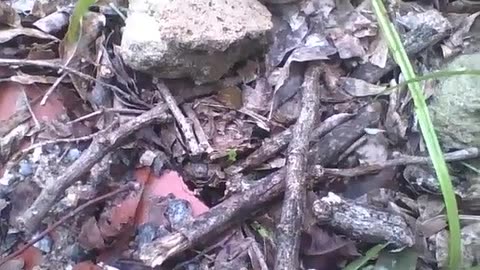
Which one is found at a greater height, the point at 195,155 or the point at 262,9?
the point at 262,9

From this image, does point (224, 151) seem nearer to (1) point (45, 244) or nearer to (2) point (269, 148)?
(2) point (269, 148)

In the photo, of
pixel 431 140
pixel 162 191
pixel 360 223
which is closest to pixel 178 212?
pixel 162 191

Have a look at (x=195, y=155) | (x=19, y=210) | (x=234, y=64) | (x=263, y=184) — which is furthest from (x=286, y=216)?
(x=19, y=210)

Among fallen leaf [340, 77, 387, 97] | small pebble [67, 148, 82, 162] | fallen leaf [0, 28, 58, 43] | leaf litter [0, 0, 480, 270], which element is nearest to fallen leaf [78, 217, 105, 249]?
leaf litter [0, 0, 480, 270]

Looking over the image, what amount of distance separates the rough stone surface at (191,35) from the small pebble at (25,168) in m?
0.22

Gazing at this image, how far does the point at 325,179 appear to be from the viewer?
1.06m

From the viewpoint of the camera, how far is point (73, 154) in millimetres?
1086

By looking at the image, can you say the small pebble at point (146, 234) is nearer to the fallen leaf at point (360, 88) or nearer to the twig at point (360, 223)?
the twig at point (360, 223)

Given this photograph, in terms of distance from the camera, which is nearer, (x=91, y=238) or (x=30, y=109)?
(x=91, y=238)

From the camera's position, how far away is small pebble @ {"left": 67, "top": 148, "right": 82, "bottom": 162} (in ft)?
3.55

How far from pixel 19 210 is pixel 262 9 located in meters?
0.49

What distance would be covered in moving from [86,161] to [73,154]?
0.05 meters

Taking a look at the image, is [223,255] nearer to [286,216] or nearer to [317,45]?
[286,216]

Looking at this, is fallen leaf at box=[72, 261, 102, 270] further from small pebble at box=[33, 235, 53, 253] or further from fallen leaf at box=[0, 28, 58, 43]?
fallen leaf at box=[0, 28, 58, 43]
